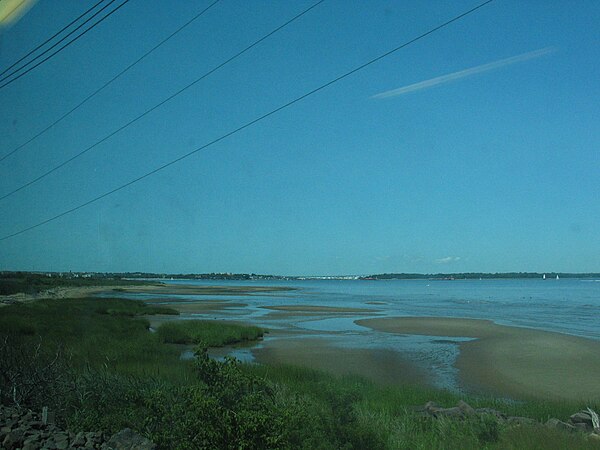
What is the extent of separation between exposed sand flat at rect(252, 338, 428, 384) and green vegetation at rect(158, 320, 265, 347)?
138 centimetres

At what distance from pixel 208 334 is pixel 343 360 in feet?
22.8

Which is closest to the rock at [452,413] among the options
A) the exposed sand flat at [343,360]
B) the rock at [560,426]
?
the rock at [560,426]

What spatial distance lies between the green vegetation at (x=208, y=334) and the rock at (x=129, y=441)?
15.5m

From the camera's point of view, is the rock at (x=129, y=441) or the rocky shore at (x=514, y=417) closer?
the rock at (x=129, y=441)

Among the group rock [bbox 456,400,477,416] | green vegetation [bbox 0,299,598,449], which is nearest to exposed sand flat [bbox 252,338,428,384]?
green vegetation [bbox 0,299,598,449]

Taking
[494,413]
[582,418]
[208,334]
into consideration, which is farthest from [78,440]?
[208,334]

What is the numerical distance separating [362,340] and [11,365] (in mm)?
18956

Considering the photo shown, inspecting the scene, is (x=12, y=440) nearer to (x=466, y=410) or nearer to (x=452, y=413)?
(x=452, y=413)

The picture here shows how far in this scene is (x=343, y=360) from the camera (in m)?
20.6

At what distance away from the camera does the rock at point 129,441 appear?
270 inches

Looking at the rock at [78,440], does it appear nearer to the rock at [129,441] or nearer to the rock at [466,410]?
the rock at [129,441]

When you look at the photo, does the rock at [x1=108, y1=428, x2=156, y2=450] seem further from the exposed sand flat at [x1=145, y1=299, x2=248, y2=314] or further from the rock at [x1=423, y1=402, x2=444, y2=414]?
the exposed sand flat at [x1=145, y1=299, x2=248, y2=314]

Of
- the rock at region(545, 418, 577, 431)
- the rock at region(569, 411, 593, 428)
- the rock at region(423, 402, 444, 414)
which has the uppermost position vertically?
the rock at region(545, 418, 577, 431)

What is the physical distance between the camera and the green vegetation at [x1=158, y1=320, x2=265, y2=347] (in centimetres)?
2412
